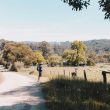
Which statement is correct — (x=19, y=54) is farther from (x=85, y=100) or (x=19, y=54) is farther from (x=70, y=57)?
(x=85, y=100)

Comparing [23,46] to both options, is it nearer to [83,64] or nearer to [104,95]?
[83,64]

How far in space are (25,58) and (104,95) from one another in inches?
2822

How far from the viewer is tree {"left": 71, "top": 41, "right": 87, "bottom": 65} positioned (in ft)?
472

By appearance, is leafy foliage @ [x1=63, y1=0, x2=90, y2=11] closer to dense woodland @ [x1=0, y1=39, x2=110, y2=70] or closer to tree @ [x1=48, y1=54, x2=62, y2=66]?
dense woodland @ [x1=0, y1=39, x2=110, y2=70]

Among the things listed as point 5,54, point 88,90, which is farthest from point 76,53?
point 88,90

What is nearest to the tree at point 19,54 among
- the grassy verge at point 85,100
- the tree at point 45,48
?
the grassy verge at point 85,100

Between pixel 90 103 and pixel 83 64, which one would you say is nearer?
pixel 90 103

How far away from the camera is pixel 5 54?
301 feet

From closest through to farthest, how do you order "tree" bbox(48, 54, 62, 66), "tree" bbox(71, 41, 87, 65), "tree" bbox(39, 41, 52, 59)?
"tree" bbox(71, 41, 87, 65) → "tree" bbox(48, 54, 62, 66) → "tree" bbox(39, 41, 52, 59)

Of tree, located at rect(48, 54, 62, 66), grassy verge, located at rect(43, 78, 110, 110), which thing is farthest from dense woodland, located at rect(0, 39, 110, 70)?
grassy verge, located at rect(43, 78, 110, 110)

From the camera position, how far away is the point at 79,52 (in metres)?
152

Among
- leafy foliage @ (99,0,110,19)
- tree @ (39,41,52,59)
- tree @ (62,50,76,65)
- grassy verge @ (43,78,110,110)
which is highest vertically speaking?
tree @ (39,41,52,59)

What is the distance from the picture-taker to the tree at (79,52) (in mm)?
144000

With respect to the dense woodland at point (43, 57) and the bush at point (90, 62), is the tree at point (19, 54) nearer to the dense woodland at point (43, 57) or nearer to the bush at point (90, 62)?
the dense woodland at point (43, 57)
